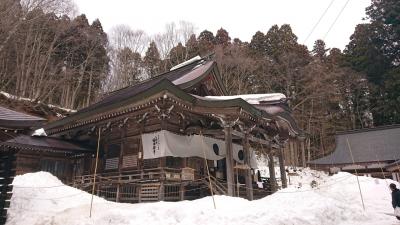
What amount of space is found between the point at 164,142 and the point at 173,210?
4.64 m

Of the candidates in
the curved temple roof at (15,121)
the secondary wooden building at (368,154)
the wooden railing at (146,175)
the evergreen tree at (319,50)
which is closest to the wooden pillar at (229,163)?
the wooden railing at (146,175)

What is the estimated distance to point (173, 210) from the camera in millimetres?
8234

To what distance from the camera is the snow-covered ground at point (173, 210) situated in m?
7.90

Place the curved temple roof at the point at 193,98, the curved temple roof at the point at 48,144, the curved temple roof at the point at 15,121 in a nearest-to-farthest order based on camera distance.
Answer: the curved temple roof at the point at 15,121 < the curved temple roof at the point at 193,98 < the curved temple roof at the point at 48,144

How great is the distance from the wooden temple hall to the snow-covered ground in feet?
4.98

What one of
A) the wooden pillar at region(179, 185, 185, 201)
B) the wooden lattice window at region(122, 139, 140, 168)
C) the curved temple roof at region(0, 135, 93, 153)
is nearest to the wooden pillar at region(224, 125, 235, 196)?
the wooden pillar at region(179, 185, 185, 201)

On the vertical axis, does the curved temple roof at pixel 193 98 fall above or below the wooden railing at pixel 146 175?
above

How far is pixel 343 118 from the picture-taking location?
134ft

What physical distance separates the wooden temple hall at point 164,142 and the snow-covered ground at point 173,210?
1.52 meters

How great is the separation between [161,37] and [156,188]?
97.0ft

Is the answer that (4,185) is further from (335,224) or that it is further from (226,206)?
(335,224)

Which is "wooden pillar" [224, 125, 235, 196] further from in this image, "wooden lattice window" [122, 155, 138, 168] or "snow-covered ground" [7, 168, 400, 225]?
"wooden lattice window" [122, 155, 138, 168]

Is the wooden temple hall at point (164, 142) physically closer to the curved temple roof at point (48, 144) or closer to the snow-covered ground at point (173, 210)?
the curved temple roof at point (48, 144)

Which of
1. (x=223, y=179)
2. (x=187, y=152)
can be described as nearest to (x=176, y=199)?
(x=187, y=152)
